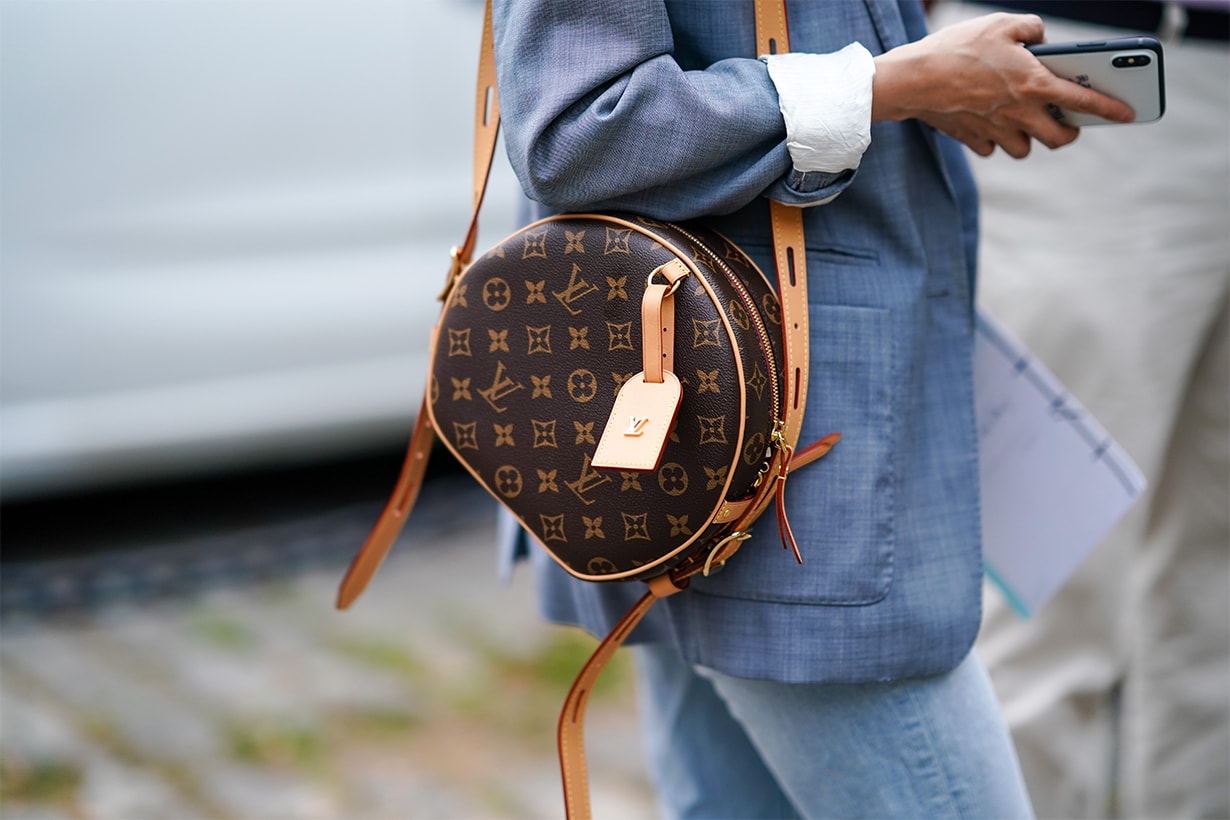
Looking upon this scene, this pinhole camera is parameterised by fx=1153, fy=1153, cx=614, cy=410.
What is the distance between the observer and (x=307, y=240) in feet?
7.85

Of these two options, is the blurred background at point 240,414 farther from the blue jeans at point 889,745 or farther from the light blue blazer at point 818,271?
the light blue blazer at point 818,271

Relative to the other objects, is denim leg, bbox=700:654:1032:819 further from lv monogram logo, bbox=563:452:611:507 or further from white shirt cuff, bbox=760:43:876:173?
white shirt cuff, bbox=760:43:876:173

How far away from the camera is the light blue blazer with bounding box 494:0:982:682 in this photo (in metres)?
0.76

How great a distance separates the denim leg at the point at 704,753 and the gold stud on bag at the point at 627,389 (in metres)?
0.25

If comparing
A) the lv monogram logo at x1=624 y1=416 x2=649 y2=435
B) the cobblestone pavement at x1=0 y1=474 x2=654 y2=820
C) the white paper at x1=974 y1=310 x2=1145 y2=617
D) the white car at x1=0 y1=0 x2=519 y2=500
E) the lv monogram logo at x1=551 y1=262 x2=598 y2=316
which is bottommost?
the cobblestone pavement at x1=0 y1=474 x2=654 y2=820

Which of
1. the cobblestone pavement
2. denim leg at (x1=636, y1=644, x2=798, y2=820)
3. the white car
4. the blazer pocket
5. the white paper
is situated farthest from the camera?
the white car

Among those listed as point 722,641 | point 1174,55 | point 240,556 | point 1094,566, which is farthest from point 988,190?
point 240,556

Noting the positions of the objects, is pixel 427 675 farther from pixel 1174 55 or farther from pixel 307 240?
pixel 1174 55

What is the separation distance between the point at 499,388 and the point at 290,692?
4.49 ft

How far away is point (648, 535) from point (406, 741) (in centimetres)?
125

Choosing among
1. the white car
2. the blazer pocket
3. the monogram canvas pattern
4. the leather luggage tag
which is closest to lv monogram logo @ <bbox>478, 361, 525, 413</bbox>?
the monogram canvas pattern

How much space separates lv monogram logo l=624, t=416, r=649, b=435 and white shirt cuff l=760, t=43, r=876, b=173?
20 cm

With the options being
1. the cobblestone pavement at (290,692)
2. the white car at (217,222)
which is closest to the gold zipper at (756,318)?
the cobblestone pavement at (290,692)

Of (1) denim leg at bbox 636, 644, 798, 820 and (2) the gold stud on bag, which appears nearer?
(2) the gold stud on bag
